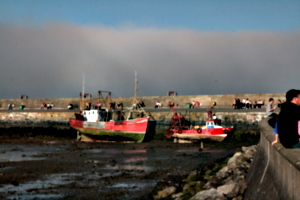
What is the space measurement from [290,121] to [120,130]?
3232 centimetres

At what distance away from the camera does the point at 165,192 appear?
12.9 metres

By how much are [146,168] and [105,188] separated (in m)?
5.22

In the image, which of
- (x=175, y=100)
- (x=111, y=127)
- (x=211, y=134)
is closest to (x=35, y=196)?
(x=211, y=134)

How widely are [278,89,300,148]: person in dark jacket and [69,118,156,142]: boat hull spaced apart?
101 ft

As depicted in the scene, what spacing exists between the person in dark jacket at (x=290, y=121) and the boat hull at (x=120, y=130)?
30720 millimetres

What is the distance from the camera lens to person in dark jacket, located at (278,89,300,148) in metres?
6.38

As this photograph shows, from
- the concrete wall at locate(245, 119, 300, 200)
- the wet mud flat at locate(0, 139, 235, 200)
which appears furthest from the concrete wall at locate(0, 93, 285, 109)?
the concrete wall at locate(245, 119, 300, 200)

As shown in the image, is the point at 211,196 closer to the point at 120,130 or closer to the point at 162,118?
the point at 120,130

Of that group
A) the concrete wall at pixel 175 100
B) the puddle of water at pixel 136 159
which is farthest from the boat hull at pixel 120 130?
the concrete wall at pixel 175 100

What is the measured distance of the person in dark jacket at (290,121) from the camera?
638 centimetres

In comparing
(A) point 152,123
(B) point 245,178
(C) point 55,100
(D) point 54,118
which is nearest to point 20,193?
(B) point 245,178

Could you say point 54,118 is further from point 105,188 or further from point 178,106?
point 105,188

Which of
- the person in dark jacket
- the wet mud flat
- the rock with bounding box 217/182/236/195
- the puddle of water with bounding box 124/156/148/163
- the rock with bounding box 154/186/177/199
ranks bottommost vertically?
the puddle of water with bounding box 124/156/148/163

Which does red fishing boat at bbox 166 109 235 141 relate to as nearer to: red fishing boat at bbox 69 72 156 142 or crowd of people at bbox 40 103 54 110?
red fishing boat at bbox 69 72 156 142
